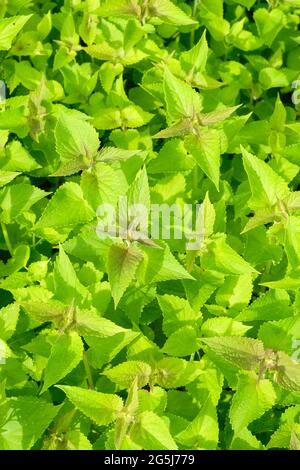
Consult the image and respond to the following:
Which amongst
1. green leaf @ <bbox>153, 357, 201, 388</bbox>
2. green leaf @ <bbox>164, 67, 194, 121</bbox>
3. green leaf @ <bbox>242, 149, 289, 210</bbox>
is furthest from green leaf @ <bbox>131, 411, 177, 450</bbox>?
green leaf @ <bbox>164, 67, 194, 121</bbox>

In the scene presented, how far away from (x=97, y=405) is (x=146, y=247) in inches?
23.5

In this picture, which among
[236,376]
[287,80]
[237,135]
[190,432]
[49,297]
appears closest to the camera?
[190,432]

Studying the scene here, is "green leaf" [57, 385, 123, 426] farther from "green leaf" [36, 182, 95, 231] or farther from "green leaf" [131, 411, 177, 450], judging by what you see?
"green leaf" [36, 182, 95, 231]

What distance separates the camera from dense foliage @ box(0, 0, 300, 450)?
2.05 meters

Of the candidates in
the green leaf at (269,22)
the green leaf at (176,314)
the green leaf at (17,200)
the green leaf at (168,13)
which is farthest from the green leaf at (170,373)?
the green leaf at (269,22)

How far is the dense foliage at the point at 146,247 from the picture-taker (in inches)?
80.8

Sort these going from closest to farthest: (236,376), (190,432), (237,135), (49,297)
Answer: (190,432), (236,376), (49,297), (237,135)

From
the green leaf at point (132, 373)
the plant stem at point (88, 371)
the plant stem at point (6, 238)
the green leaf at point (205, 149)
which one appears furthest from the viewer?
the plant stem at point (6, 238)

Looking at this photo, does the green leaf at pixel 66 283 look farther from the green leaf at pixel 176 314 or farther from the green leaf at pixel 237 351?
the green leaf at pixel 237 351

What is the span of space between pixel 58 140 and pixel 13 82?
95 centimetres

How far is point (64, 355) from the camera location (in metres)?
2.04

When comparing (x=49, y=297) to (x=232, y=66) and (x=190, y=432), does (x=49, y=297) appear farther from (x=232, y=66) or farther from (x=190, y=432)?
(x=232, y=66)

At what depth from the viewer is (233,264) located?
2.31 m

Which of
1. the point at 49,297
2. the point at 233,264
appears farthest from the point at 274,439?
the point at 49,297
